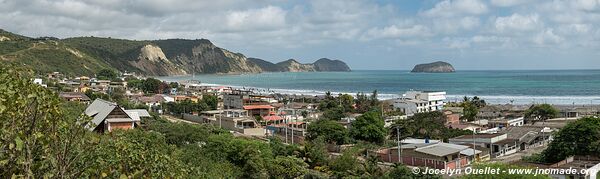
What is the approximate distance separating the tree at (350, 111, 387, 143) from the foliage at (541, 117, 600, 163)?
8.69 metres

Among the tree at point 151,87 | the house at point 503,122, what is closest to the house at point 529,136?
the house at point 503,122

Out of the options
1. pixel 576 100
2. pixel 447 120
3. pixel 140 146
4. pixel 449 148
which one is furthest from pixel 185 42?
pixel 140 146

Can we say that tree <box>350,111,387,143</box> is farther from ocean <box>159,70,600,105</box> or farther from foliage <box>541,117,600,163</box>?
ocean <box>159,70,600,105</box>

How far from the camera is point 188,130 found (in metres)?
22.7

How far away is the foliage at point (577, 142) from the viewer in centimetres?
2072

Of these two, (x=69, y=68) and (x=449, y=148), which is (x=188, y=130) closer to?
(x=449, y=148)

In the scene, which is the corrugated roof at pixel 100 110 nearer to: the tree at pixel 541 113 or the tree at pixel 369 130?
the tree at pixel 369 130

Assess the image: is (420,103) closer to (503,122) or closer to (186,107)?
(503,122)

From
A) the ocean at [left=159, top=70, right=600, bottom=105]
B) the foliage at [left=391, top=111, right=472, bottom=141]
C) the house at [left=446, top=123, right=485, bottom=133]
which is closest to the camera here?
the foliage at [left=391, top=111, right=472, bottom=141]

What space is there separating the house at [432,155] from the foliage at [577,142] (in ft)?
10.4

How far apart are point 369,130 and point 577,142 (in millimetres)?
10104

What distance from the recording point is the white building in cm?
4738

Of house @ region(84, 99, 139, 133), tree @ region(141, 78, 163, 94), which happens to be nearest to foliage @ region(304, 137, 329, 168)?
house @ region(84, 99, 139, 133)

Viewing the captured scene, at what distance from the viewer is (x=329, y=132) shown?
91.0ft
